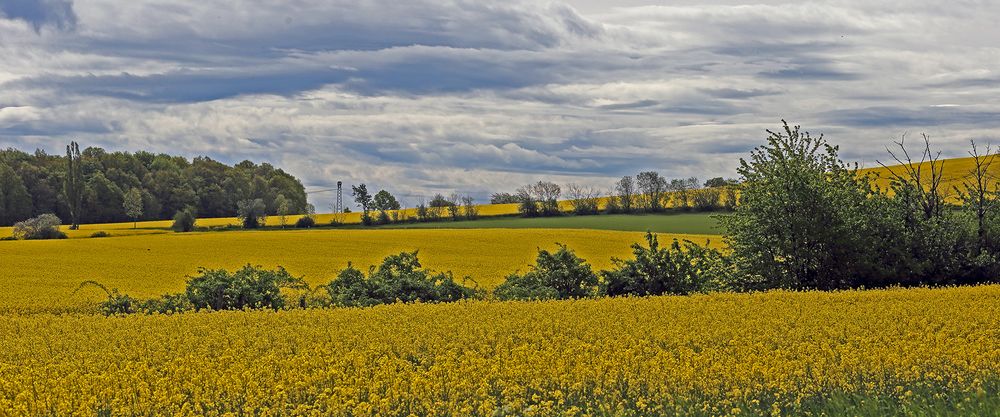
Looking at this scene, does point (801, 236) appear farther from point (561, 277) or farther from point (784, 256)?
point (561, 277)

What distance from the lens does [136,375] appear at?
1225 centimetres

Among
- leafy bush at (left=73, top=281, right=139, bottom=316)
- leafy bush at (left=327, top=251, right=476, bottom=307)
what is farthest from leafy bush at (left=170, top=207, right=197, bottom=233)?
leafy bush at (left=73, top=281, right=139, bottom=316)

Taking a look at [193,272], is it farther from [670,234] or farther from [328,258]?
[670,234]

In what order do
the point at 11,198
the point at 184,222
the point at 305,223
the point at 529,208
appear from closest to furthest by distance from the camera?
the point at 184,222, the point at 305,223, the point at 529,208, the point at 11,198

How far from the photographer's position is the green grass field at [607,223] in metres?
63.2

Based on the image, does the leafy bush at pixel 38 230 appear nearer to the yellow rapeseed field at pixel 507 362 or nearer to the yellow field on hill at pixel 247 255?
the yellow field on hill at pixel 247 255

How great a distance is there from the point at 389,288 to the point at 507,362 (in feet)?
40.5

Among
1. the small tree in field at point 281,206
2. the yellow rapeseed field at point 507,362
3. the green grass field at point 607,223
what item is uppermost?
the small tree in field at point 281,206

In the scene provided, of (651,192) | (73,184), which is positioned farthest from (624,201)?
(73,184)

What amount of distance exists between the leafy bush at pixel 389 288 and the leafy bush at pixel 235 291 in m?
1.41

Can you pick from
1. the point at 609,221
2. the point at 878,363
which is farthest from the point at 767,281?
the point at 609,221

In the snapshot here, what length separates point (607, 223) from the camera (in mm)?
A: 67875

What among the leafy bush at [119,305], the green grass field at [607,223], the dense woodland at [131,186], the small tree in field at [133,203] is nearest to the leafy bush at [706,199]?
the green grass field at [607,223]

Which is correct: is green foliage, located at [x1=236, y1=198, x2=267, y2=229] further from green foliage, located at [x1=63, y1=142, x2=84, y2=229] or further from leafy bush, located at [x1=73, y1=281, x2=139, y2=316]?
leafy bush, located at [x1=73, y1=281, x2=139, y2=316]
